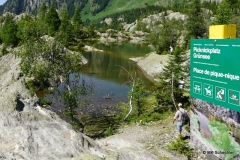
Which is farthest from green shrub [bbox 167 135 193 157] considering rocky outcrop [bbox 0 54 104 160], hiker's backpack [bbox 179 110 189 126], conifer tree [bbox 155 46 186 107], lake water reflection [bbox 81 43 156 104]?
lake water reflection [bbox 81 43 156 104]

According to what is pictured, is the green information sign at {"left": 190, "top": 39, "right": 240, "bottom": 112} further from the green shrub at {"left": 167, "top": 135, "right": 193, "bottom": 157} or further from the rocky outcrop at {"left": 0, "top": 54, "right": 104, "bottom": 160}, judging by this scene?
the rocky outcrop at {"left": 0, "top": 54, "right": 104, "bottom": 160}

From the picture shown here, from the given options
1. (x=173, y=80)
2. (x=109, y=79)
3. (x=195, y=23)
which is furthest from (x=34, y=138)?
(x=195, y=23)

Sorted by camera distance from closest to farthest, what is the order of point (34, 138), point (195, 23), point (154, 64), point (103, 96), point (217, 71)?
point (34, 138) < point (217, 71) < point (103, 96) < point (154, 64) < point (195, 23)

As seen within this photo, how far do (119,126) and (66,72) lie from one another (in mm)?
7787

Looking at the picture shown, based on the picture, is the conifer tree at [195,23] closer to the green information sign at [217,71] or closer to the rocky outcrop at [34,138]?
the green information sign at [217,71]

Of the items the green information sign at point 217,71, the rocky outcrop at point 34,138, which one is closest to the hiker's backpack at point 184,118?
the green information sign at point 217,71

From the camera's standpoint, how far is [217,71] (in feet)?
42.7

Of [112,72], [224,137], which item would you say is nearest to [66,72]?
[224,137]

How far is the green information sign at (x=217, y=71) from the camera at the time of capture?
472 inches

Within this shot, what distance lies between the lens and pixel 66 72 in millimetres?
24016

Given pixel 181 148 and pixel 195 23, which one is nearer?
pixel 181 148

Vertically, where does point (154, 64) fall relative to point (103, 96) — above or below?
above

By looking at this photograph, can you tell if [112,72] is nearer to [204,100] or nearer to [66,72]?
Answer: [66,72]

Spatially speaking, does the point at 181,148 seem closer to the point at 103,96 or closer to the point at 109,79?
the point at 103,96
